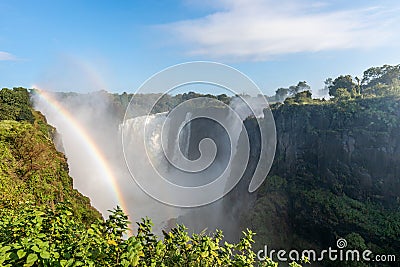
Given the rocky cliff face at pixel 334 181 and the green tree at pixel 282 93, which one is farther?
the green tree at pixel 282 93

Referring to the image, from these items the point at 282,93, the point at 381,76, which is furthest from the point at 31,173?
the point at 282,93

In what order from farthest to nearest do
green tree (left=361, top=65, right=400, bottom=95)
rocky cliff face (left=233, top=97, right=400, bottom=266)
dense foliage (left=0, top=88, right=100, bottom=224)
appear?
green tree (left=361, top=65, right=400, bottom=95), rocky cliff face (left=233, top=97, right=400, bottom=266), dense foliage (left=0, top=88, right=100, bottom=224)

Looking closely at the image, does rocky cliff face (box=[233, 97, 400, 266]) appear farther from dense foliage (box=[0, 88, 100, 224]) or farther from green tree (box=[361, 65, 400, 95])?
dense foliage (box=[0, 88, 100, 224])

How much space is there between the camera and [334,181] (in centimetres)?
2052

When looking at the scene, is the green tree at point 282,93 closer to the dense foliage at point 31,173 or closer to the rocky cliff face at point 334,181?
the rocky cliff face at point 334,181

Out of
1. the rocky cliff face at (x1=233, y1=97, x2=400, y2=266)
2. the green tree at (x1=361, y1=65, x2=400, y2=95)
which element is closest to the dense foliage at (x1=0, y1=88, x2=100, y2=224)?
the rocky cliff face at (x1=233, y1=97, x2=400, y2=266)

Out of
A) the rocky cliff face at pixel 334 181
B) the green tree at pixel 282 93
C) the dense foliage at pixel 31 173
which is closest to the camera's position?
the dense foliage at pixel 31 173

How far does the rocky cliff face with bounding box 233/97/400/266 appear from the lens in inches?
714

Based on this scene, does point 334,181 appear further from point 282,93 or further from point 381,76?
point 282,93

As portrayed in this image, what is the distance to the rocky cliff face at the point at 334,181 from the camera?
59.5 feet

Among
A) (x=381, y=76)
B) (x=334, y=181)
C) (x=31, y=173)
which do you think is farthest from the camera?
(x=381, y=76)

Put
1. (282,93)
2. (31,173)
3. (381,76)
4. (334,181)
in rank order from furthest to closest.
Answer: (282,93)
(381,76)
(334,181)
(31,173)

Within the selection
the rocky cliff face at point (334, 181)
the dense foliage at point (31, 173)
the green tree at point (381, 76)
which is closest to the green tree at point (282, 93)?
the green tree at point (381, 76)

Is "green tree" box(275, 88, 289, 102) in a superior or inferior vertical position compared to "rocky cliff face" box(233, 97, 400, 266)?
superior
